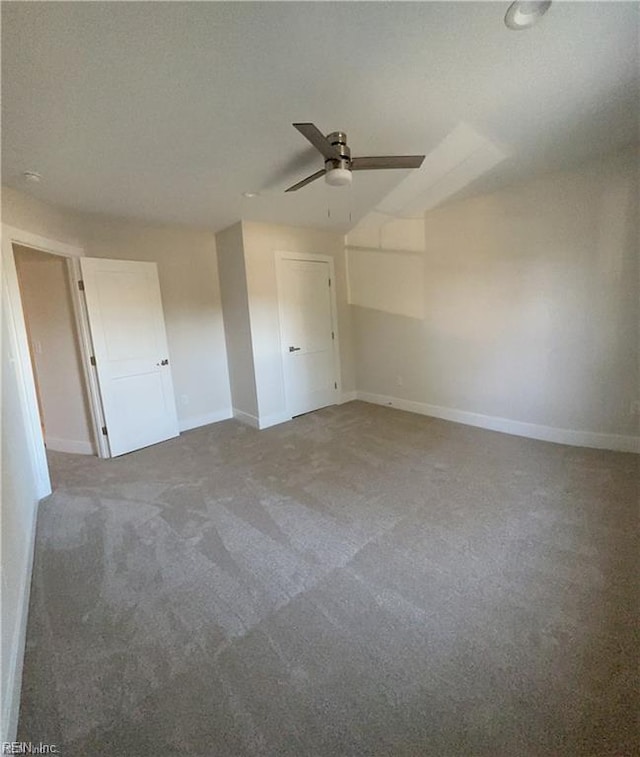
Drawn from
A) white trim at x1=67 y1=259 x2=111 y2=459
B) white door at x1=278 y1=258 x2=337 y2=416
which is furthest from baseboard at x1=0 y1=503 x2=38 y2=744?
white door at x1=278 y1=258 x2=337 y2=416

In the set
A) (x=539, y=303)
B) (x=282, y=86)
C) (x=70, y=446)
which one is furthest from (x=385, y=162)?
(x=70, y=446)

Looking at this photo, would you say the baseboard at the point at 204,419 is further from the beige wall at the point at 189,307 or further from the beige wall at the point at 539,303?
the beige wall at the point at 539,303

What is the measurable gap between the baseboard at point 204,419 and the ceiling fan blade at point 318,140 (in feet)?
11.0

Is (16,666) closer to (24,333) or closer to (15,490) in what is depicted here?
(15,490)

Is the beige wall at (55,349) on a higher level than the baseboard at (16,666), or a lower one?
higher

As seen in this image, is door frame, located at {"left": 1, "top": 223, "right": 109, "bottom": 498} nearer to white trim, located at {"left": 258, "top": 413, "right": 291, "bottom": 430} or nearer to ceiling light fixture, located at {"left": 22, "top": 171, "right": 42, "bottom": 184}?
ceiling light fixture, located at {"left": 22, "top": 171, "right": 42, "bottom": 184}

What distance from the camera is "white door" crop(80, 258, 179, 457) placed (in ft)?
10.9

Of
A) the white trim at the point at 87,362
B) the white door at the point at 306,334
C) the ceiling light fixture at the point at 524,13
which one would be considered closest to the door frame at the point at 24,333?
the white trim at the point at 87,362

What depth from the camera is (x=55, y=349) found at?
3500 mm

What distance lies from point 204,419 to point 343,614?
326cm

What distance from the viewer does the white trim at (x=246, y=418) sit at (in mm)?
4121

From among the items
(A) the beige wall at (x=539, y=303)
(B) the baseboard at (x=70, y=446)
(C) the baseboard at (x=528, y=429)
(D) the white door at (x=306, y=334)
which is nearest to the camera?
(A) the beige wall at (x=539, y=303)

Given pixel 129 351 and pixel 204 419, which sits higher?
pixel 129 351

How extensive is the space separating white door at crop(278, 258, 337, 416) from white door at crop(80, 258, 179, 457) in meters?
1.43
